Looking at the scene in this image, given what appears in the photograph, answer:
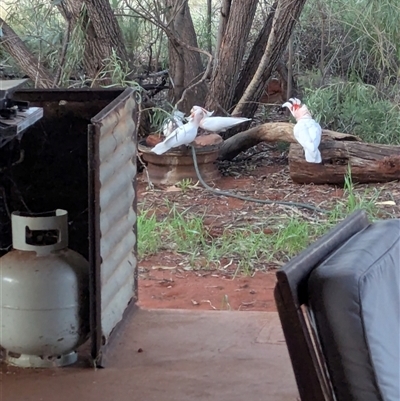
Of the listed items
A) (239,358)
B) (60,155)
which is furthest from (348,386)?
(60,155)

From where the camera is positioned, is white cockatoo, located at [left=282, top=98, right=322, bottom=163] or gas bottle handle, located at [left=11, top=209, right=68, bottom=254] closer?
gas bottle handle, located at [left=11, top=209, right=68, bottom=254]

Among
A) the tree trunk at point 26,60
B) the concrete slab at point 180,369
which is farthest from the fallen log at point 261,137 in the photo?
the concrete slab at point 180,369

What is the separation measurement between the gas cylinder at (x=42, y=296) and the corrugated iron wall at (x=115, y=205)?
0.21ft

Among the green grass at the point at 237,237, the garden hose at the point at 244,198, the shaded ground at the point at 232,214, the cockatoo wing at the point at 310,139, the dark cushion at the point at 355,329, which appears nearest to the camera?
the dark cushion at the point at 355,329

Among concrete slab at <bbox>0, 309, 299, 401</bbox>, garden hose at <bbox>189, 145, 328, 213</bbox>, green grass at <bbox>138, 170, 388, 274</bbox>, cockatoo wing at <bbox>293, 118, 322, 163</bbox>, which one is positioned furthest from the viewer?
cockatoo wing at <bbox>293, 118, 322, 163</bbox>

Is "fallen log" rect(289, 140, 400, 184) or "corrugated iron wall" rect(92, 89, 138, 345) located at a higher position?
"corrugated iron wall" rect(92, 89, 138, 345)

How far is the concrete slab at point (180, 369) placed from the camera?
1479 millimetres

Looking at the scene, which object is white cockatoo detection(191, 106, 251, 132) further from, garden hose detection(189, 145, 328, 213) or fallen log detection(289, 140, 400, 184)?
fallen log detection(289, 140, 400, 184)

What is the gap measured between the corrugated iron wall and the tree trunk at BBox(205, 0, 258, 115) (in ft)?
13.0

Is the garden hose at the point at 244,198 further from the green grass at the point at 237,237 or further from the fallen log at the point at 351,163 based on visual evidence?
the fallen log at the point at 351,163

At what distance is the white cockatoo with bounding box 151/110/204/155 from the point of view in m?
4.98

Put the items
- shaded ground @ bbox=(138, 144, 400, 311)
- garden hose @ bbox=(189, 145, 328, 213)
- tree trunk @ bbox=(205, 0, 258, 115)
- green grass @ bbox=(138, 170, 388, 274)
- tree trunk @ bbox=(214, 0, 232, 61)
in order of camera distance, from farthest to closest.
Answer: tree trunk @ bbox=(214, 0, 232, 61), tree trunk @ bbox=(205, 0, 258, 115), garden hose @ bbox=(189, 145, 328, 213), green grass @ bbox=(138, 170, 388, 274), shaded ground @ bbox=(138, 144, 400, 311)

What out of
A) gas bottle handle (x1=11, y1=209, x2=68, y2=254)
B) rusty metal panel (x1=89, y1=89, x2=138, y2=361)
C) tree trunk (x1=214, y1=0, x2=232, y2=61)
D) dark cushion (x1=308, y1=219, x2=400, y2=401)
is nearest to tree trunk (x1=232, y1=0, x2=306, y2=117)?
tree trunk (x1=214, y1=0, x2=232, y2=61)

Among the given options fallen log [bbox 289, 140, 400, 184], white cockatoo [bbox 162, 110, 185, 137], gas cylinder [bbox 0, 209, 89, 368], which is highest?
gas cylinder [bbox 0, 209, 89, 368]
